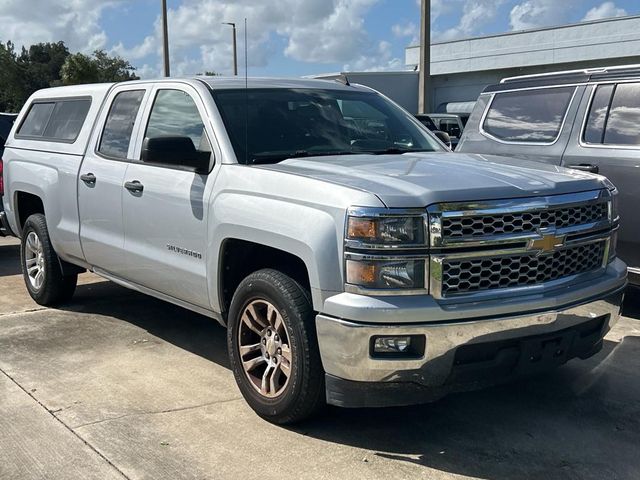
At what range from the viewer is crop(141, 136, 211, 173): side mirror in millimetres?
4512

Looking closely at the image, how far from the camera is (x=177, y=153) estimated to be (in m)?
4.55

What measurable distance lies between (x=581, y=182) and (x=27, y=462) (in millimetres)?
3261

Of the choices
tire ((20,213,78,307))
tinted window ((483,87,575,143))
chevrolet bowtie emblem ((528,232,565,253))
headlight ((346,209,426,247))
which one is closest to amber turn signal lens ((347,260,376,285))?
headlight ((346,209,426,247))

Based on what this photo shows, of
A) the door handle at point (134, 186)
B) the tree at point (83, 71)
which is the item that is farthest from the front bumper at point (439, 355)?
the tree at point (83, 71)

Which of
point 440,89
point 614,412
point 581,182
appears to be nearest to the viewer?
point 581,182

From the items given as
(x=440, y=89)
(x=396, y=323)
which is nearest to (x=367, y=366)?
(x=396, y=323)

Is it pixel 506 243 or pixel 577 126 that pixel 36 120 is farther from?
pixel 506 243

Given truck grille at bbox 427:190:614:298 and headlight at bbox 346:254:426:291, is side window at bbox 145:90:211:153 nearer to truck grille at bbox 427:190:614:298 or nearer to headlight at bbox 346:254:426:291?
headlight at bbox 346:254:426:291

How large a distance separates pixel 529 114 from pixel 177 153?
3.57 meters

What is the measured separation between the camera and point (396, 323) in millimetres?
3518

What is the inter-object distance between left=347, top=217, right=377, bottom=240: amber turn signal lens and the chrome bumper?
414 millimetres

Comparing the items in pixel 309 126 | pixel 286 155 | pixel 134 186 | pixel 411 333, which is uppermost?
pixel 309 126

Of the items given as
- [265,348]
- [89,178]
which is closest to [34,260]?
[89,178]

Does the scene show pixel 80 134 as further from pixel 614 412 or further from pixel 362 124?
pixel 614 412
